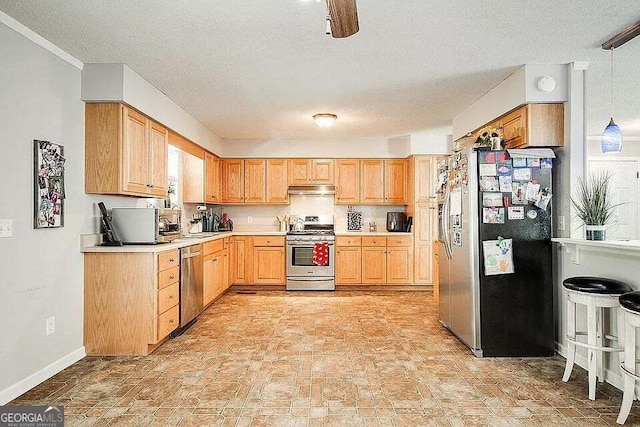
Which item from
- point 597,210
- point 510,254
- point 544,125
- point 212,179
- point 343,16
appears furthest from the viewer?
point 212,179

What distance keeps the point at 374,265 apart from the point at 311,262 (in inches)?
39.5

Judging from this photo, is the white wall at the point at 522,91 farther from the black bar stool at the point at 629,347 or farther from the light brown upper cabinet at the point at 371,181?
the light brown upper cabinet at the point at 371,181

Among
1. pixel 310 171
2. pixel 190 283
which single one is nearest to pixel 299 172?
pixel 310 171

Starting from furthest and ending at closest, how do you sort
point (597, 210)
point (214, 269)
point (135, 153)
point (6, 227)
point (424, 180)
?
point (424, 180)
point (214, 269)
point (135, 153)
point (597, 210)
point (6, 227)

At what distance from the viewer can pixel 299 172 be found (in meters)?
6.90

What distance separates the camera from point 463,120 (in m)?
5.09

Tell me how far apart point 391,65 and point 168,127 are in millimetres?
2498

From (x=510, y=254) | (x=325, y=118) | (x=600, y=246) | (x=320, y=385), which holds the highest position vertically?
(x=325, y=118)

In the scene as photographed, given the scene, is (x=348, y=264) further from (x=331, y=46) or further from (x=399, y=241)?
(x=331, y=46)

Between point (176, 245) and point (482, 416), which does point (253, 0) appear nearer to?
point (176, 245)

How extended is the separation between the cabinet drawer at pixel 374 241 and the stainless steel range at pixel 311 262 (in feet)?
1.63

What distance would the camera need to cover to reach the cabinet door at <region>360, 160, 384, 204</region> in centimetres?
687

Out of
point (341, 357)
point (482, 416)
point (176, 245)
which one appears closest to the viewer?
point (482, 416)

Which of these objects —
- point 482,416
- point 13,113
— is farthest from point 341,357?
point 13,113
